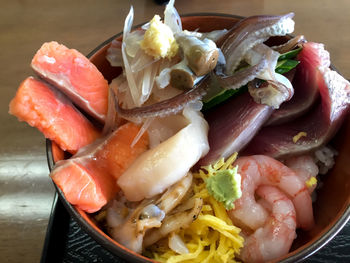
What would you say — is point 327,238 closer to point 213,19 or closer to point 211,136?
point 211,136

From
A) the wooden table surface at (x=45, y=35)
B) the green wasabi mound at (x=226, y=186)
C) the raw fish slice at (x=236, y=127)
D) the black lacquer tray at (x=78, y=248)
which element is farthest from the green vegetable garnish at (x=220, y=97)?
the wooden table surface at (x=45, y=35)

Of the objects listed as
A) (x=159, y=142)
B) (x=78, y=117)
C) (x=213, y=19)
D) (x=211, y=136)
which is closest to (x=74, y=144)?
(x=78, y=117)

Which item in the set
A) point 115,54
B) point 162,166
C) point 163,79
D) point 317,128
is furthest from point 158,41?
point 317,128

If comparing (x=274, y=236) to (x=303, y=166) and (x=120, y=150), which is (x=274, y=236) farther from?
(x=120, y=150)

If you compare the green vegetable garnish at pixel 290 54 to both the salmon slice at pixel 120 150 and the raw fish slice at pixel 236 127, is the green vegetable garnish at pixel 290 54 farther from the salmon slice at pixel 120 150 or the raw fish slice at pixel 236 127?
the salmon slice at pixel 120 150

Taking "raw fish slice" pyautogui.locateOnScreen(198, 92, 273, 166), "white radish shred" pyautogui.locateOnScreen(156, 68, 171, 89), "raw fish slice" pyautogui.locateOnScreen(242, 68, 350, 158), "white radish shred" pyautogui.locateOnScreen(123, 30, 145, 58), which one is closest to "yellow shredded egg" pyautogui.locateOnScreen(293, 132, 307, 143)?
"raw fish slice" pyautogui.locateOnScreen(242, 68, 350, 158)

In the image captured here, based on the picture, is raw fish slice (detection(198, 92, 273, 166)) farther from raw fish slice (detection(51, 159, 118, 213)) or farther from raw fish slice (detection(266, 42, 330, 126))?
raw fish slice (detection(51, 159, 118, 213))
